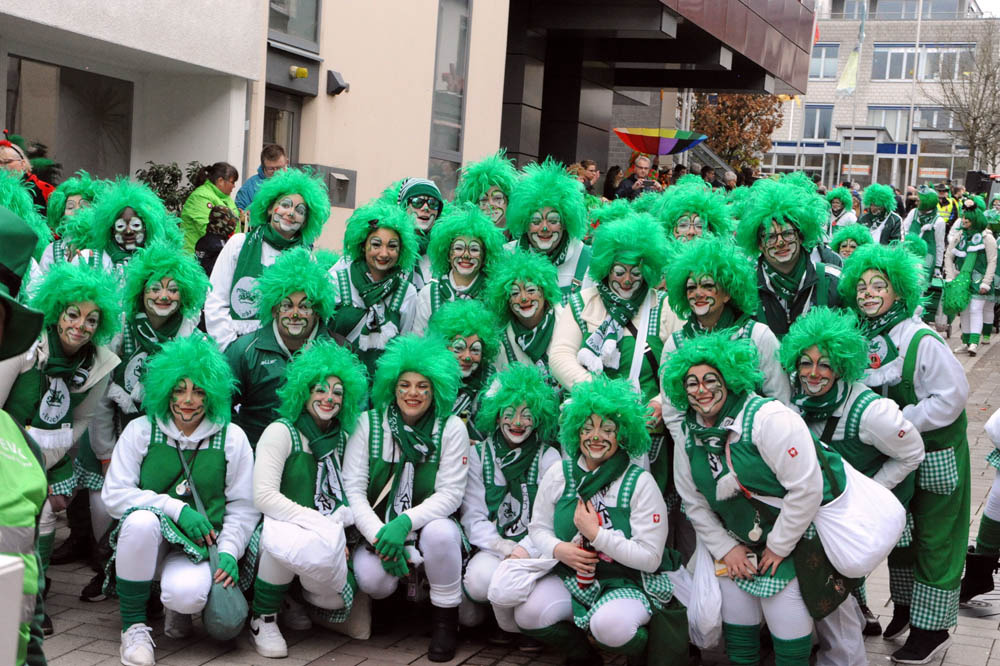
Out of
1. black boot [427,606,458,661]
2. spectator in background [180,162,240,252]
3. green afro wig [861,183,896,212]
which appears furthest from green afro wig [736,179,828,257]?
green afro wig [861,183,896,212]

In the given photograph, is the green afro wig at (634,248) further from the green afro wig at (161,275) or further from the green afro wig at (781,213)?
the green afro wig at (161,275)

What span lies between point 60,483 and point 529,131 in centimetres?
1343

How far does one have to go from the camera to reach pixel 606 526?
15.2 feet

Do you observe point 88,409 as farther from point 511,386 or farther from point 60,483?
point 511,386

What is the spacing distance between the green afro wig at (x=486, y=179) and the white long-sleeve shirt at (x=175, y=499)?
223 cm

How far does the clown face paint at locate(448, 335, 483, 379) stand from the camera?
5258mm

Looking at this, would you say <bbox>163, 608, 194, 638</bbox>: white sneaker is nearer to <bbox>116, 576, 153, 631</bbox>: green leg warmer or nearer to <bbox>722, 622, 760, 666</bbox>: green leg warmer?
<bbox>116, 576, 153, 631</bbox>: green leg warmer

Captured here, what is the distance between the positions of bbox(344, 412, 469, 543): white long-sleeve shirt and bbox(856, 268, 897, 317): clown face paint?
1.76 metres

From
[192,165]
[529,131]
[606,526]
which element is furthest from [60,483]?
[529,131]

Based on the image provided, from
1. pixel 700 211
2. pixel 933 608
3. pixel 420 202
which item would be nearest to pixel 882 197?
pixel 700 211

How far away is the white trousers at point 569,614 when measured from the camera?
4.48 metres

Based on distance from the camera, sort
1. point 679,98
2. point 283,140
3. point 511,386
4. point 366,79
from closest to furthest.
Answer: point 511,386 → point 283,140 → point 366,79 → point 679,98

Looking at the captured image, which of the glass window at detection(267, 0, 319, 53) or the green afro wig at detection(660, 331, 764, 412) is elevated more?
the glass window at detection(267, 0, 319, 53)

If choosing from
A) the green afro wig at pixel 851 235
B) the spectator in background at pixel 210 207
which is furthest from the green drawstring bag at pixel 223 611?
the green afro wig at pixel 851 235
